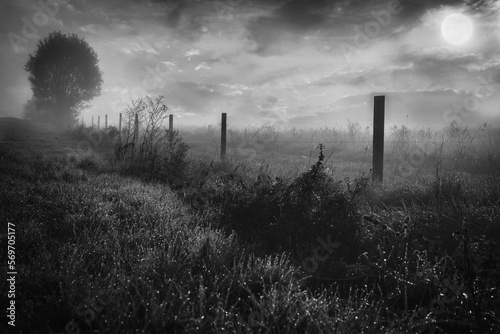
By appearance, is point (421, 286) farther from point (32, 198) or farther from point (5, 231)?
point (32, 198)

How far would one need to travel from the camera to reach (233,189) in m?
4.96

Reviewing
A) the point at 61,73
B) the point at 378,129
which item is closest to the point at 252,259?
the point at 378,129

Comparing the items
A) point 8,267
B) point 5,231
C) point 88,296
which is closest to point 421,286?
point 88,296

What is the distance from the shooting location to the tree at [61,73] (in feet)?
113

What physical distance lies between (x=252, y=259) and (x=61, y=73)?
39821mm

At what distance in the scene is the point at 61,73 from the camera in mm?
34719

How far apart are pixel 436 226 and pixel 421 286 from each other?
4.53ft

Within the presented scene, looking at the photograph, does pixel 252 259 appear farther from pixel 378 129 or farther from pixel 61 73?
Result: pixel 61 73

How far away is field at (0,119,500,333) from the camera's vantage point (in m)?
1.95

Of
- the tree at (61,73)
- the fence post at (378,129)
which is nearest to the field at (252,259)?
the fence post at (378,129)

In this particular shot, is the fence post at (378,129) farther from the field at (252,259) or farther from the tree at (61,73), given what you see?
the tree at (61,73)

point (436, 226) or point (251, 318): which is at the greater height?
point (436, 226)

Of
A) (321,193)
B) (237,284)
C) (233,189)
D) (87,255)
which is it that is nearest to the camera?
(237,284)

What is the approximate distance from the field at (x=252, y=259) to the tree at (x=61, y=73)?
34.9 meters
